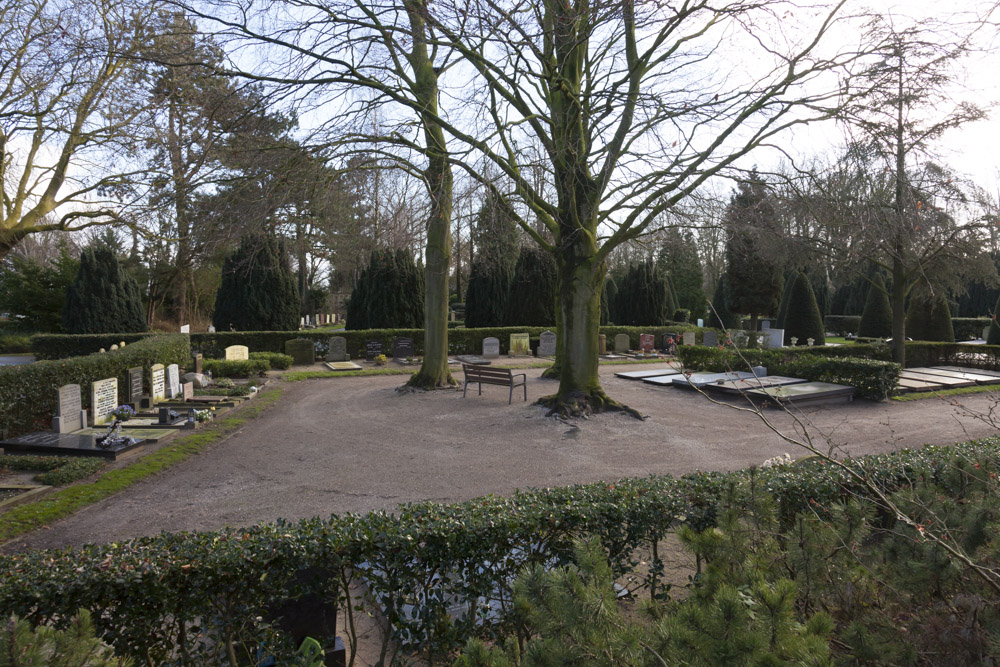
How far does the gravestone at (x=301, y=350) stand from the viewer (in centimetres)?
2256

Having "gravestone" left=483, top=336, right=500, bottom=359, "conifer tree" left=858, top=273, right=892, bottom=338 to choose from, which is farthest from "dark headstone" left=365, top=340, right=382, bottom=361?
"conifer tree" left=858, top=273, right=892, bottom=338

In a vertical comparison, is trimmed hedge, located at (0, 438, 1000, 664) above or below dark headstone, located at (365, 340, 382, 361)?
below

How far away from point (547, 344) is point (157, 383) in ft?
50.6

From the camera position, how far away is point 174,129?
10.5 meters

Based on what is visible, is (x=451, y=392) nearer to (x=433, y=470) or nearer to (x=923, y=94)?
(x=433, y=470)

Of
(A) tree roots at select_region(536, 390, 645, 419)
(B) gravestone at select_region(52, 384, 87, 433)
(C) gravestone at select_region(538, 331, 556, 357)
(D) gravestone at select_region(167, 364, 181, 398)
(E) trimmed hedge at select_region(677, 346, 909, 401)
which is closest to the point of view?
(B) gravestone at select_region(52, 384, 87, 433)

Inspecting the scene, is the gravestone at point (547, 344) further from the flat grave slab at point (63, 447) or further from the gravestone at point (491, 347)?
the flat grave slab at point (63, 447)

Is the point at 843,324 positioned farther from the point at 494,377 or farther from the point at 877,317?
the point at 494,377

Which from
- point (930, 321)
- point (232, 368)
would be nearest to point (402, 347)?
point (232, 368)

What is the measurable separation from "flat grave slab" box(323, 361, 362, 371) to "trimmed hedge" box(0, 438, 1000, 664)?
17.4 meters

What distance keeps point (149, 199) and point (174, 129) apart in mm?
1884

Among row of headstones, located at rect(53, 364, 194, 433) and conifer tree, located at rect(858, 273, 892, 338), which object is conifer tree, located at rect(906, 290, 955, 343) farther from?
row of headstones, located at rect(53, 364, 194, 433)

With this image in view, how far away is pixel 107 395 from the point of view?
1135 centimetres

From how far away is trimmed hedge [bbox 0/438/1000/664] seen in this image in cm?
313
